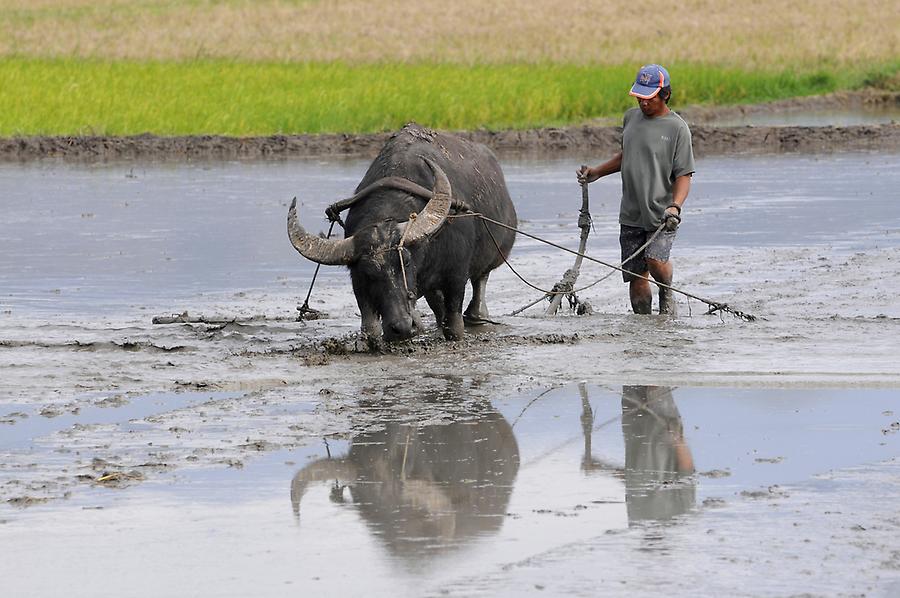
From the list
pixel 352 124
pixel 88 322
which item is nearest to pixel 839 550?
pixel 88 322

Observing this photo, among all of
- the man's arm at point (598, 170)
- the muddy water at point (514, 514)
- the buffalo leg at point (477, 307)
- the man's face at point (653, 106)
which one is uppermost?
the man's face at point (653, 106)

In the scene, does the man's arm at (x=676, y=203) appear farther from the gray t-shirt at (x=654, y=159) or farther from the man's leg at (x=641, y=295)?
the man's leg at (x=641, y=295)

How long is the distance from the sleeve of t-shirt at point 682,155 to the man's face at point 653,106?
0.17 metres

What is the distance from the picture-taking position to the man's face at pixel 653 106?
9758 mm

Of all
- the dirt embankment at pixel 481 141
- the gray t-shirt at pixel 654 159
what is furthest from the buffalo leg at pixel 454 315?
the dirt embankment at pixel 481 141

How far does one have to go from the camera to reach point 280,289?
1187 cm

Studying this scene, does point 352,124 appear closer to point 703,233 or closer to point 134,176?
point 134,176

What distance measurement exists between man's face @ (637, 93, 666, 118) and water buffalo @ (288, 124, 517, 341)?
110cm

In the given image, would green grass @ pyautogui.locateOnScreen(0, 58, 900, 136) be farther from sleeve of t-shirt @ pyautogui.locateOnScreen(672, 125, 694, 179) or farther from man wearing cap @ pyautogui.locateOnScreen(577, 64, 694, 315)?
sleeve of t-shirt @ pyautogui.locateOnScreen(672, 125, 694, 179)

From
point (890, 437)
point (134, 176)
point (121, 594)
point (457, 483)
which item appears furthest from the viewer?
point (134, 176)

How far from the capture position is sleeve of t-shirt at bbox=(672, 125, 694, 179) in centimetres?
984

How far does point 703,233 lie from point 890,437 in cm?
766

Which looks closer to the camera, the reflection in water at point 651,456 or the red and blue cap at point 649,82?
the reflection in water at point 651,456

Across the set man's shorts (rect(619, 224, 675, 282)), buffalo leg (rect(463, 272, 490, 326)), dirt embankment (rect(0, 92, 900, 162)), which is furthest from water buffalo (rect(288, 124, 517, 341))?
dirt embankment (rect(0, 92, 900, 162))
